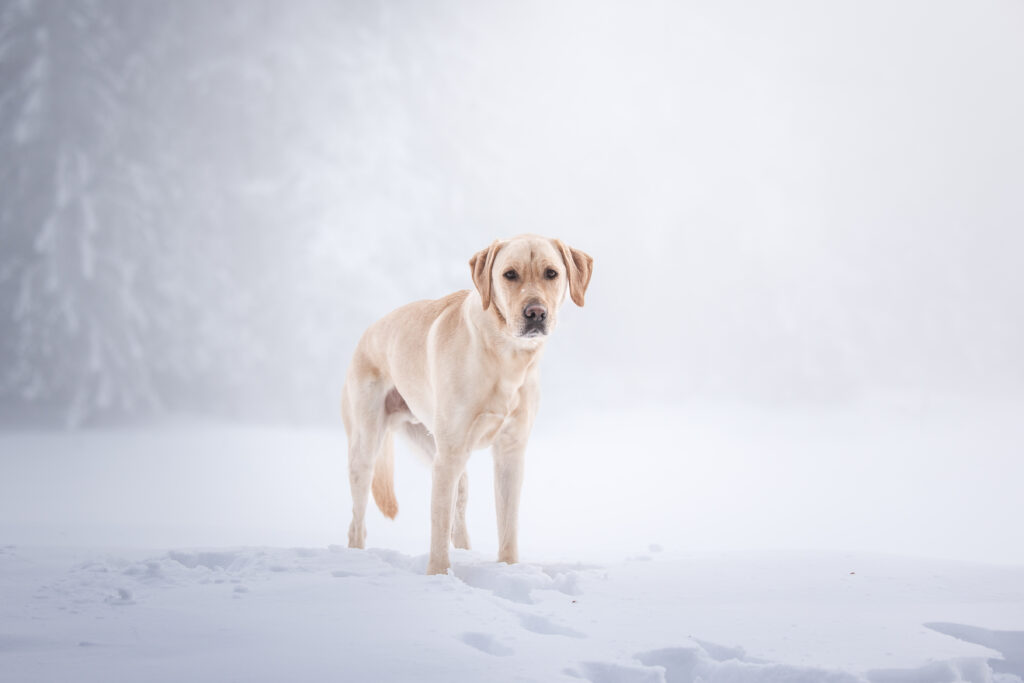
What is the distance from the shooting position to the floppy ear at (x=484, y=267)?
13.0 ft

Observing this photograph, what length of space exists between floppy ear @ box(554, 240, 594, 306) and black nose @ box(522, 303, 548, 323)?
1.26 feet

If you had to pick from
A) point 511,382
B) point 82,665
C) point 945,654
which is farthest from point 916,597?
point 82,665

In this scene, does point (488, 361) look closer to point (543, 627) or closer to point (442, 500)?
point (442, 500)

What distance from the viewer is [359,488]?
5.11 meters

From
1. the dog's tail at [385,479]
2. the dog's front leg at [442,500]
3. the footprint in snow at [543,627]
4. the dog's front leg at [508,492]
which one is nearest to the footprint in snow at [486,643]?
the footprint in snow at [543,627]

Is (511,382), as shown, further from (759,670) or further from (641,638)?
(759,670)

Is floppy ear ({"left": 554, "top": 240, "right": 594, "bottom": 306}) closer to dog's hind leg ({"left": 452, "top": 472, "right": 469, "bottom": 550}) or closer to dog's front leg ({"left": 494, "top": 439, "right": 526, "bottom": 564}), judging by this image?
dog's front leg ({"left": 494, "top": 439, "right": 526, "bottom": 564})

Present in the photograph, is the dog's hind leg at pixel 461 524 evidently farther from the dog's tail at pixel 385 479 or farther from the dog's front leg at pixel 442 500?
the dog's front leg at pixel 442 500

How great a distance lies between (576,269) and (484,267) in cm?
51

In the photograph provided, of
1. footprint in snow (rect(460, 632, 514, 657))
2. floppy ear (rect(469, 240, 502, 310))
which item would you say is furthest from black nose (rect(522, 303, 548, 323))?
footprint in snow (rect(460, 632, 514, 657))

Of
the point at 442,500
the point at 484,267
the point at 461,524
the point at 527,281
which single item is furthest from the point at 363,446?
the point at 527,281

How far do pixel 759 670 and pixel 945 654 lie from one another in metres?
0.81

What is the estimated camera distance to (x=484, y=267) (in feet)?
13.1

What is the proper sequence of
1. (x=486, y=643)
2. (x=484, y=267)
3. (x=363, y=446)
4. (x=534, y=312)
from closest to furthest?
(x=486, y=643), (x=534, y=312), (x=484, y=267), (x=363, y=446)
